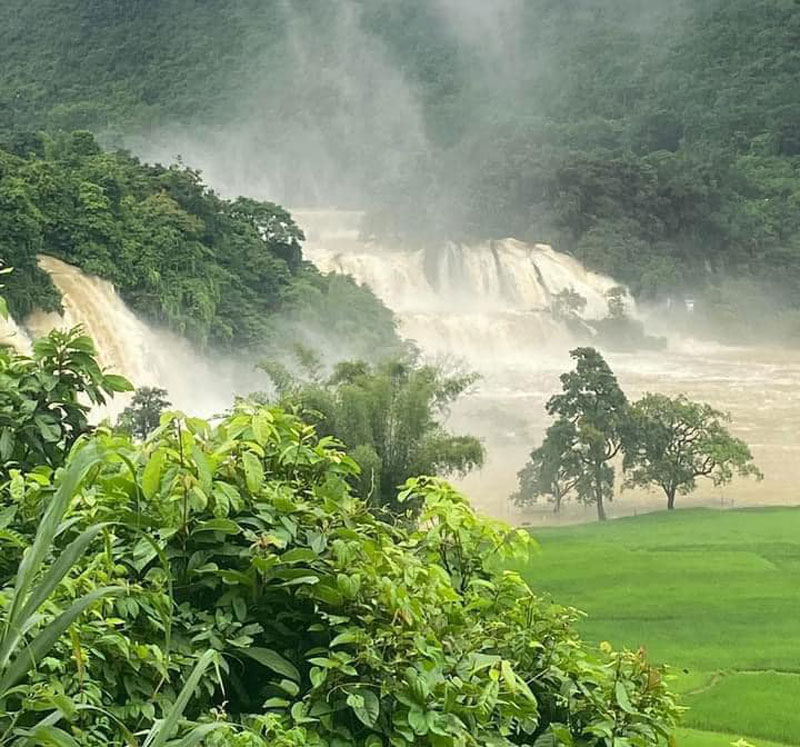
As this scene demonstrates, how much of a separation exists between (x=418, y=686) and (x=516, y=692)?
0.15m

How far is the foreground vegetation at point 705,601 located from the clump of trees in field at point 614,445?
0.65 meters

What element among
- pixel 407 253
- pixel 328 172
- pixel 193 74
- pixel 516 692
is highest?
pixel 193 74

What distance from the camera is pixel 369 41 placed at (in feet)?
118

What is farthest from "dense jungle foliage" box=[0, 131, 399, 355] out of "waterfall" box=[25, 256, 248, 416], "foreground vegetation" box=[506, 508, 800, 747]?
"foreground vegetation" box=[506, 508, 800, 747]

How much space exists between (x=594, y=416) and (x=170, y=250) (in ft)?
19.0

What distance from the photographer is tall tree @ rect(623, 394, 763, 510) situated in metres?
9.77

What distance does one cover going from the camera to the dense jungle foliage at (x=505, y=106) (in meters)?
22.6

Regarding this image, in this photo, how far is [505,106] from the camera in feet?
108

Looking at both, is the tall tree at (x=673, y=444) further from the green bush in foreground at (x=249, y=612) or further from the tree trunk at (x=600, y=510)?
the green bush in foreground at (x=249, y=612)

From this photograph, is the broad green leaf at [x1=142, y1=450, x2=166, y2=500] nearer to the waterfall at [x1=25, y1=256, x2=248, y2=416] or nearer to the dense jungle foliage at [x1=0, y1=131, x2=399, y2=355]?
the waterfall at [x1=25, y1=256, x2=248, y2=416]

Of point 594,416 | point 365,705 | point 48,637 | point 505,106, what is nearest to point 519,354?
point 594,416

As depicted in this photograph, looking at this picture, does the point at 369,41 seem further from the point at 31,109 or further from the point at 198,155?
the point at 31,109

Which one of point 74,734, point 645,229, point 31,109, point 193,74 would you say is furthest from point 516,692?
point 193,74

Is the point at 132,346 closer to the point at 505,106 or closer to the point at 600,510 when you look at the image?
the point at 600,510
